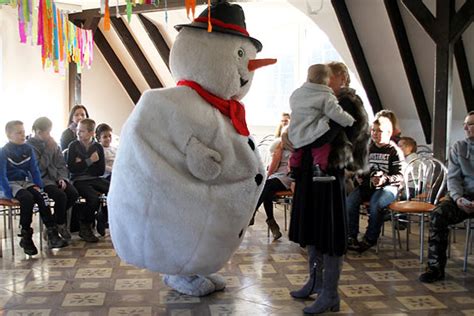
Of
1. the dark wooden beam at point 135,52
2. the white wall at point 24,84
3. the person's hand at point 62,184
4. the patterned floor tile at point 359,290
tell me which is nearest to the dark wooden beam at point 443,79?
the patterned floor tile at point 359,290

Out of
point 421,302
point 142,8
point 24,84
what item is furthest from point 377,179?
point 24,84

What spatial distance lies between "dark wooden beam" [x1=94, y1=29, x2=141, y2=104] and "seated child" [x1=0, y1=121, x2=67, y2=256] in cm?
491

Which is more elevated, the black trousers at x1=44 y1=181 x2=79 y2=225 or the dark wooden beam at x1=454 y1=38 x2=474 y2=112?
the dark wooden beam at x1=454 y1=38 x2=474 y2=112

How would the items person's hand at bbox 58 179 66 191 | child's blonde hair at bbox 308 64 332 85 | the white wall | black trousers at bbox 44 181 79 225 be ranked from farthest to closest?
the white wall, person's hand at bbox 58 179 66 191, black trousers at bbox 44 181 79 225, child's blonde hair at bbox 308 64 332 85

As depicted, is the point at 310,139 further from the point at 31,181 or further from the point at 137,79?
the point at 137,79

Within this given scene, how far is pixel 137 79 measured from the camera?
361 inches

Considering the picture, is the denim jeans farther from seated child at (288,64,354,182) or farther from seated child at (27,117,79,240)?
seated child at (27,117,79,240)

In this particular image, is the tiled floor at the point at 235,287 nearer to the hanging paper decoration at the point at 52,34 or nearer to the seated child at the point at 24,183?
the seated child at the point at 24,183

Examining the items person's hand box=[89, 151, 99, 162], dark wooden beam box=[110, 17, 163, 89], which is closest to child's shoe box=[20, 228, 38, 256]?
person's hand box=[89, 151, 99, 162]

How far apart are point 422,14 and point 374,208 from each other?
1.89m

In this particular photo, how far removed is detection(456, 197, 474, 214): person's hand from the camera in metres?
3.37

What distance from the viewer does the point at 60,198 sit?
4105 millimetres

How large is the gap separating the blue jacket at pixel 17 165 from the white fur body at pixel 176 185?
1741 mm

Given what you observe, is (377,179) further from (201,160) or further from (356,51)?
(356,51)
